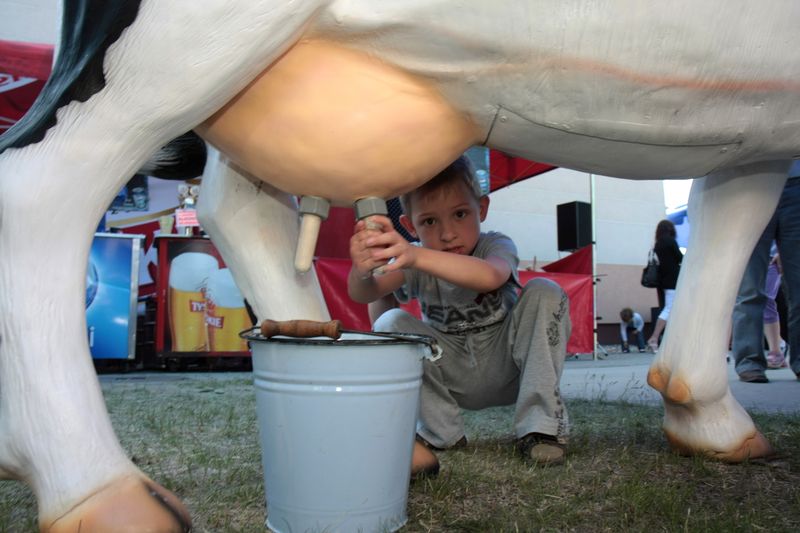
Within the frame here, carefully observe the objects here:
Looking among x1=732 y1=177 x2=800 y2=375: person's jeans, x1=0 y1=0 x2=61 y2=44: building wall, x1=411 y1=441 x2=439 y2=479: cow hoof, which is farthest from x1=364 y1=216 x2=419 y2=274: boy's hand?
x1=0 y1=0 x2=61 y2=44: building wall

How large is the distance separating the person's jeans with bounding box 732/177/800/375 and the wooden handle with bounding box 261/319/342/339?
1876mm

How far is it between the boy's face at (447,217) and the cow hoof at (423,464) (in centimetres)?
39

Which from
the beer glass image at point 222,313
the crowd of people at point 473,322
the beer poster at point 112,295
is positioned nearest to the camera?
the crowd of people at point 473,322

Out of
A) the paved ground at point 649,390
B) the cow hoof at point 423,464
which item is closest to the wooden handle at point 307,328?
the cow hoof at point 423,464

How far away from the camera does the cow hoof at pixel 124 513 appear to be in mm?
600

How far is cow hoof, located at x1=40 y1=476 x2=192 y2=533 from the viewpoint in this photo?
600 mm

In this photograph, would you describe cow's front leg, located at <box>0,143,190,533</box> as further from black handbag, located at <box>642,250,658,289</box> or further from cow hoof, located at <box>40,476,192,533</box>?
black handbag, located at <box>642,250,658,289</box>

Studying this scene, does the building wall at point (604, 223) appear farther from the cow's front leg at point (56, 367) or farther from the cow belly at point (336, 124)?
the cow's front leg at point (56, 367)

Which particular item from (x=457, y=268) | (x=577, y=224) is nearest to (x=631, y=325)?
(x=577, y=224)

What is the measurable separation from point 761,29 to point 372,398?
58 cm

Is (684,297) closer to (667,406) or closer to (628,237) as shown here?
(667,406)

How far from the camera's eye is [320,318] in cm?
97

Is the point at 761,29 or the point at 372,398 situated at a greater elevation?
the point at 761,29

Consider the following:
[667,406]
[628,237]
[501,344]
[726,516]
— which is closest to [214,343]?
[501,344]
